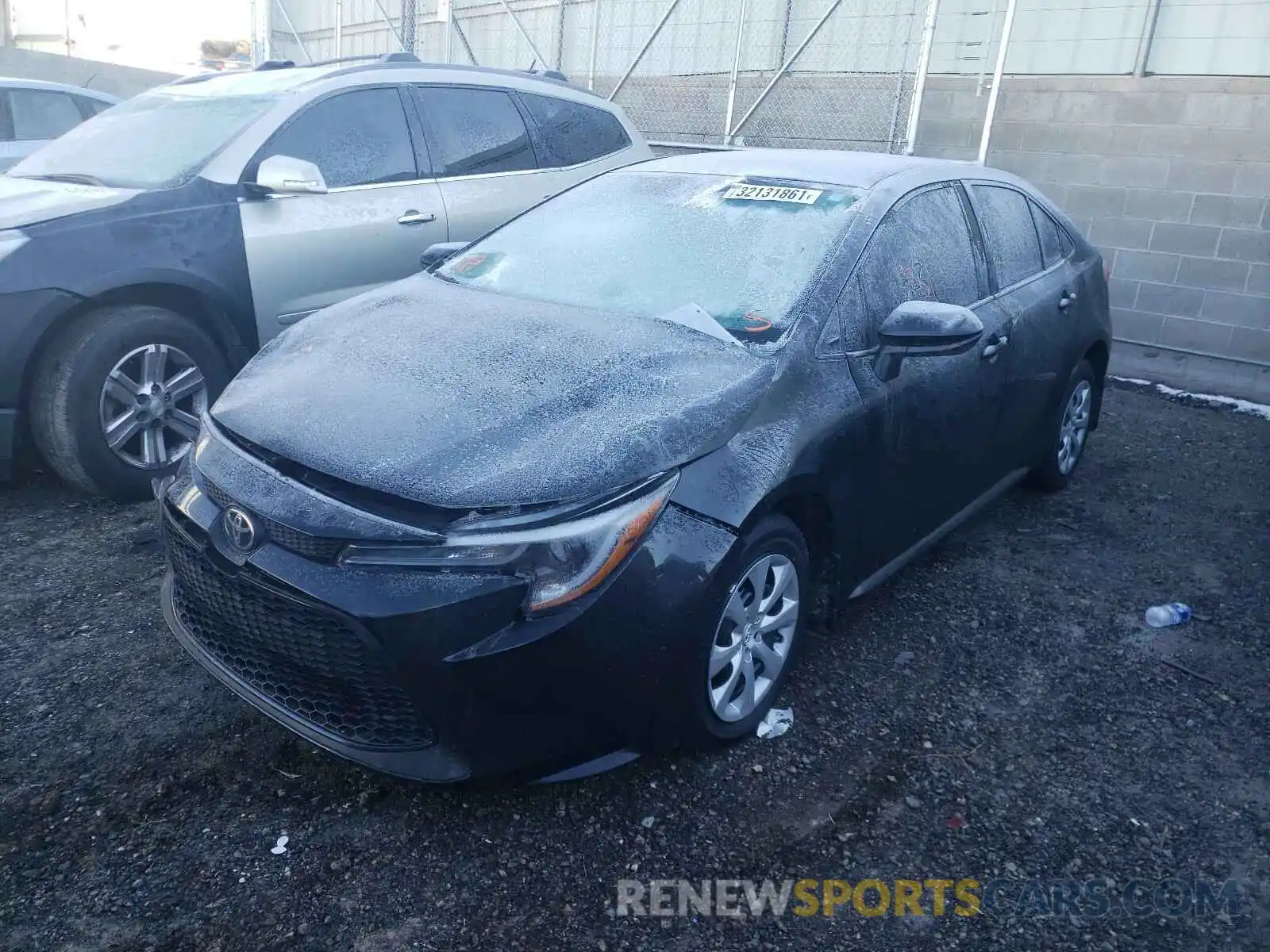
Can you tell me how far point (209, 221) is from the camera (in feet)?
14.7

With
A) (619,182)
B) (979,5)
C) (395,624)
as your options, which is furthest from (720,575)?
(979,5)

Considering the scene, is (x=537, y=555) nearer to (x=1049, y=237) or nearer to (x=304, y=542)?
(x=304, y=542)

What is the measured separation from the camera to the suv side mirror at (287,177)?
4.53 m

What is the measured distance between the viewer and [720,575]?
2.56 meters

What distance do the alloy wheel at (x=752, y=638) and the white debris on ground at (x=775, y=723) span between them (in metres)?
0.13

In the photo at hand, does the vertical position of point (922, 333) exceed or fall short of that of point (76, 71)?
it exceeds it

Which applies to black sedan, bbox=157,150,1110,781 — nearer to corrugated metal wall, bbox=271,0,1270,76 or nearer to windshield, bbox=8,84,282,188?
windshield, bbox=8,84,282,188

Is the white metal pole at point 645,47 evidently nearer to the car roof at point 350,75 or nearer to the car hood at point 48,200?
the car roof at point 350,75

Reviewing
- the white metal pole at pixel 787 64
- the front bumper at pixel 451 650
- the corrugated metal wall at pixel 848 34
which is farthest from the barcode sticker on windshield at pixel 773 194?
the white metal pole at pixel 787 64

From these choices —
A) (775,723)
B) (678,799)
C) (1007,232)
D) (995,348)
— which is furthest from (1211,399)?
(678,799)

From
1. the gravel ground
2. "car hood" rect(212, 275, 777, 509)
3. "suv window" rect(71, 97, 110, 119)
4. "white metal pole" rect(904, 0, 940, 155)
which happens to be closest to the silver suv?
the gravel ground

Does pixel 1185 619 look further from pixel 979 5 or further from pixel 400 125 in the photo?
pixel 979 5

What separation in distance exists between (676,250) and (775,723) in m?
1.59

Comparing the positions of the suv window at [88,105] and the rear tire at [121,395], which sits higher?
the suv window at [88,105]
